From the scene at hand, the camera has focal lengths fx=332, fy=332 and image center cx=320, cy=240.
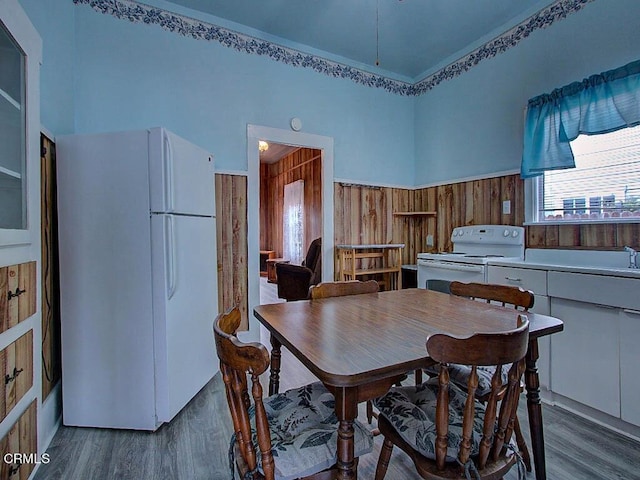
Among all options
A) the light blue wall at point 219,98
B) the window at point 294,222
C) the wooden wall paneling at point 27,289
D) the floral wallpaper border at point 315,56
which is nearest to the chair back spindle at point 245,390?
the wooden wall paneling at point 27,289

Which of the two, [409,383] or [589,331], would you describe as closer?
[589,331]

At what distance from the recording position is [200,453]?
168 cm

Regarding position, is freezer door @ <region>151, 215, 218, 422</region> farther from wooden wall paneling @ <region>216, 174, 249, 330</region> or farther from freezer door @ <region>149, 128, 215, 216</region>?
wooden wall paneling @ <region>216, 174, 249, 330</region>

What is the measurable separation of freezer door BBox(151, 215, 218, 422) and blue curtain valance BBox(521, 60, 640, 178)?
261cm

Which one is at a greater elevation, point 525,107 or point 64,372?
point 525,107

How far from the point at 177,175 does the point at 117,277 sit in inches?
26.3

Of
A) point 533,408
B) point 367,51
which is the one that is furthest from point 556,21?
point 533,408

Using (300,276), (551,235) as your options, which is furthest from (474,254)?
(300,276)

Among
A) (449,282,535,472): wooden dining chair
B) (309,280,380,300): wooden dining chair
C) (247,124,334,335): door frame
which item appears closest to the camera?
(449,282,535,472): wooden dining chair

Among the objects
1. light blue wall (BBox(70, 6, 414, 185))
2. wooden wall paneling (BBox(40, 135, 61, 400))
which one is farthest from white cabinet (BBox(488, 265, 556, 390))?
wooden wall paneling (BBox(40, 135, 61, 400))

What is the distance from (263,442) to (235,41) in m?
3.25

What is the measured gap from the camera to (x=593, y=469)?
154 centimetres

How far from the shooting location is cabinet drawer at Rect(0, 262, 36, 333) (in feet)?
3.84

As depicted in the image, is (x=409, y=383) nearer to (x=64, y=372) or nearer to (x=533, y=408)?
(x=533, y=408)
